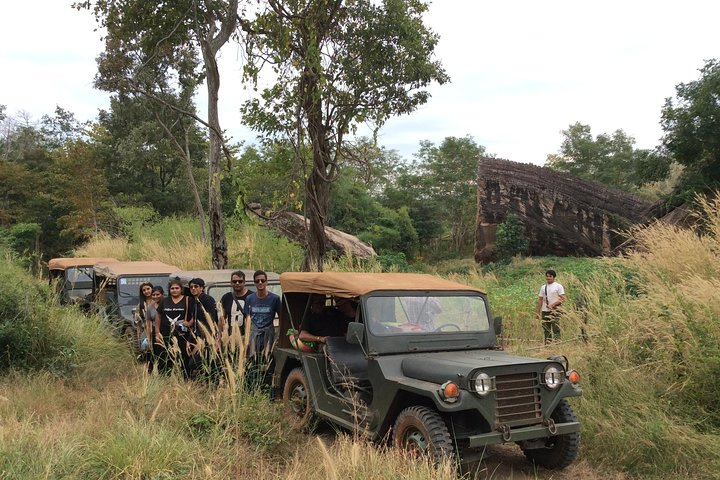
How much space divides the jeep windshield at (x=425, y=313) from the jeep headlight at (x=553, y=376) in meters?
1.04

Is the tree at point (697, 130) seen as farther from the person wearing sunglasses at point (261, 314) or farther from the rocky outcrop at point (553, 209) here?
the person wearing sunglasses at point (261, 314)

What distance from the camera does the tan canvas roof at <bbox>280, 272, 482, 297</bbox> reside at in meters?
5.46

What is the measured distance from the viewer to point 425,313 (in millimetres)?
5480

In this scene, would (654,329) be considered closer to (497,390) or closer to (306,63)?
(497,390)

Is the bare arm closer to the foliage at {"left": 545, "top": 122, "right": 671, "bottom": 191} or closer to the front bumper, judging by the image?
the front bumper

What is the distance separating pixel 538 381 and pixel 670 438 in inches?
53.0

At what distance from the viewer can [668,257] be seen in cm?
779

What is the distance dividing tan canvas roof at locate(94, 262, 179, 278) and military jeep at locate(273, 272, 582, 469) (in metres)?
5.55

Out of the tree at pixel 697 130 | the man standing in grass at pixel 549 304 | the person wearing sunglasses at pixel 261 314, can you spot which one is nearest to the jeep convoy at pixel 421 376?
the person wearing sunglasses at pixel 261 314

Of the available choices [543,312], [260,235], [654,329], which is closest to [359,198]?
[260,235]

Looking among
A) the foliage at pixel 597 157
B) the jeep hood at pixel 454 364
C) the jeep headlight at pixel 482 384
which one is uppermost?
the foliage at pixel 597 157

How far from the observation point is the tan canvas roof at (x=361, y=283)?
5.46 metres

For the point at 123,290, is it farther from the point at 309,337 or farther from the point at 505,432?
the point at 505,432

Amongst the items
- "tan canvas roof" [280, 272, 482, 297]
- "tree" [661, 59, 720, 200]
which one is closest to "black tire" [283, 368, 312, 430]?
"tan canvas roof" [280, 272, 482, 297]
